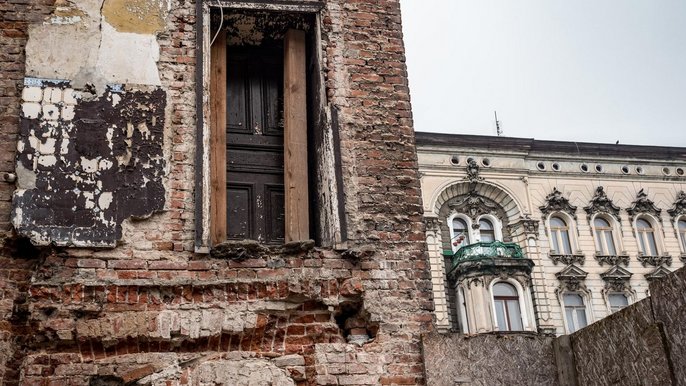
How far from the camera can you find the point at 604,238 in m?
23.6

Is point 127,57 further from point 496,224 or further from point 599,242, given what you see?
point 599,242

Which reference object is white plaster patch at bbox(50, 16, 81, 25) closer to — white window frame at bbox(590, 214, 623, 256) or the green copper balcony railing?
the green copper balcony railing

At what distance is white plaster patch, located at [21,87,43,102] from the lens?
4523 mm

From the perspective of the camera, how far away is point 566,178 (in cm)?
2391

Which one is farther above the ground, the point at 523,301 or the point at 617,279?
the point at 617,279

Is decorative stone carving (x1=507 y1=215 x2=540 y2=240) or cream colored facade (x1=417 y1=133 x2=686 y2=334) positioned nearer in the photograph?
cream colored facade (x1=417 y1=133 x2=686 y2=334)

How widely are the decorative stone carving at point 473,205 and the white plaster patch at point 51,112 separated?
18785mm

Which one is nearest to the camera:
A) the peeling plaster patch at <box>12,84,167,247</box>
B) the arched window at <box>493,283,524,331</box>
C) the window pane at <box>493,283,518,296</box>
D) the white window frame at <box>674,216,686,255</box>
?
the peeling plaster patch at <box>12,84,167,247</box>

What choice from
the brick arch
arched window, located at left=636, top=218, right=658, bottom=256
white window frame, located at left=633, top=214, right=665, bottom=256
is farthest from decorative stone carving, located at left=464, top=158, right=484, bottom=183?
arched window, located at left=636, top=218, right=658, bottom=256

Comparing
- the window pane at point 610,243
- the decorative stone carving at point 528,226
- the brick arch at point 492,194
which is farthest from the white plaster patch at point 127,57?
the window pane at point 610,243

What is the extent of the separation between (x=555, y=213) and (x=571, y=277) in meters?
2.13

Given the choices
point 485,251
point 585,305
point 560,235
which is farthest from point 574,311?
point 485,251

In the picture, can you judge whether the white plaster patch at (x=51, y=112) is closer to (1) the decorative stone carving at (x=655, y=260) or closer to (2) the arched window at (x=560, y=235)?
(2) the arched window at (x=560, y=235)

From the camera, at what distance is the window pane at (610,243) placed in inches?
925
